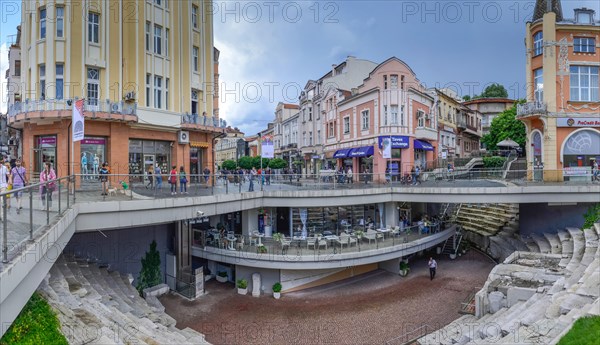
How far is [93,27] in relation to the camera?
69.5 ft

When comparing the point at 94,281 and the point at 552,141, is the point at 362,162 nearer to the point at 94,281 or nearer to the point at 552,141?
the point at 552,141

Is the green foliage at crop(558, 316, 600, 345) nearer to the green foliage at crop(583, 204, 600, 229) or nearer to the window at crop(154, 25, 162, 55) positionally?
the green foliage at crop(583, 204, 600, 229)

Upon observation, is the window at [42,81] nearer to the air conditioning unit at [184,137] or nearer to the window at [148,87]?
the window at [148,87]

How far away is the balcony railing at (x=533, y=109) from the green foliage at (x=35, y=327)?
28.1 metres

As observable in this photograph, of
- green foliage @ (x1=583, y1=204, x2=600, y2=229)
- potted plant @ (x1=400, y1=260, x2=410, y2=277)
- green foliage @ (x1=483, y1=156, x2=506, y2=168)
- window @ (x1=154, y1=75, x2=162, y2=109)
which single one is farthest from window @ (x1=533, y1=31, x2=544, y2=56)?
window @ (x1=154, y1=75, x2=162, y2=109)

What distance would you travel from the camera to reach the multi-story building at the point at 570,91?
79.2ft

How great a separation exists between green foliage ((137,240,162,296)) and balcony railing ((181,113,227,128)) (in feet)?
30.4

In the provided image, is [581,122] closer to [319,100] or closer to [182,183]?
[319,100]

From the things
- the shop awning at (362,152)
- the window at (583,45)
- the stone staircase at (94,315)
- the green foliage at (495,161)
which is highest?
the window at (583,45)

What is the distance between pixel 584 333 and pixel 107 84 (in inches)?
923

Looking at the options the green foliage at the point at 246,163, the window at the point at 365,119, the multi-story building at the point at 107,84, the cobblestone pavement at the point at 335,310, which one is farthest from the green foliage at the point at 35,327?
the green foliage at the point at 246,163

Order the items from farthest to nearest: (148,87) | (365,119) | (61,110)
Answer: (365,119) < (148,87) < (61,110)

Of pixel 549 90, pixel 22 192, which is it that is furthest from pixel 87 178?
pixel 549 90

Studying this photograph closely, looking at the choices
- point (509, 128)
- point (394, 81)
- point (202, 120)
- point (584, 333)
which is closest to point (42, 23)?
point (202, 120)
